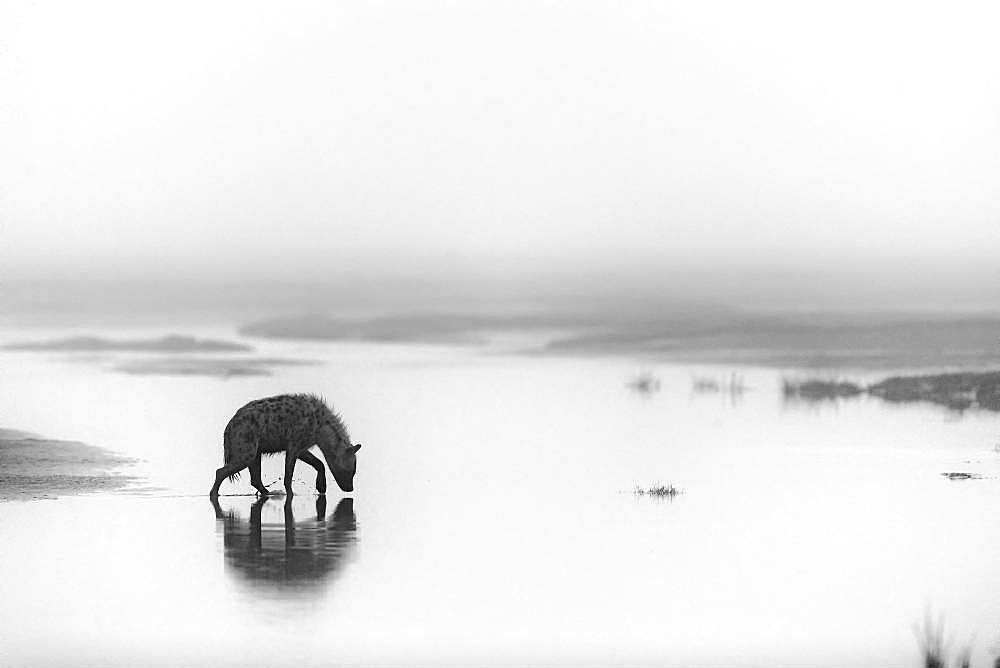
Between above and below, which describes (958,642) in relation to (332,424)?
below

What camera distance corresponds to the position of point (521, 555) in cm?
1542

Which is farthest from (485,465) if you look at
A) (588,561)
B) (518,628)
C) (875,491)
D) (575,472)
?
(518,628)

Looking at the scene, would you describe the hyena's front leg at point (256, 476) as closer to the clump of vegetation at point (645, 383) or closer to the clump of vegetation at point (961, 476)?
the clump of vegetation at point (961, 476)

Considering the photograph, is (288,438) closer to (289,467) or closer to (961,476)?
(289,467)

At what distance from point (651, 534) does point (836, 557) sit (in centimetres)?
Answer: 179

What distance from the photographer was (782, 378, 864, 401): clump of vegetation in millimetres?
30219

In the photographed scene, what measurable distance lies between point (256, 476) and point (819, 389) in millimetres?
14399

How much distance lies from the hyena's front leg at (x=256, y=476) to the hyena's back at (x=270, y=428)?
3.3 inches

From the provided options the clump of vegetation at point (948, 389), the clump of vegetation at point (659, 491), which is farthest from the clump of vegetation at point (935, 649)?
the clump of vegetation at point (948, 389)

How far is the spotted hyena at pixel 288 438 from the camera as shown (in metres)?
18.6

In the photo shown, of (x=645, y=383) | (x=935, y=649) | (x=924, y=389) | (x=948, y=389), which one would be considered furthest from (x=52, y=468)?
(x=948, y=389)

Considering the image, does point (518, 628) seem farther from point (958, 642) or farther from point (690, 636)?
point (958, 642)

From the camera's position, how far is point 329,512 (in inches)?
700

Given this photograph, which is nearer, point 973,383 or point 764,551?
point 764,551
